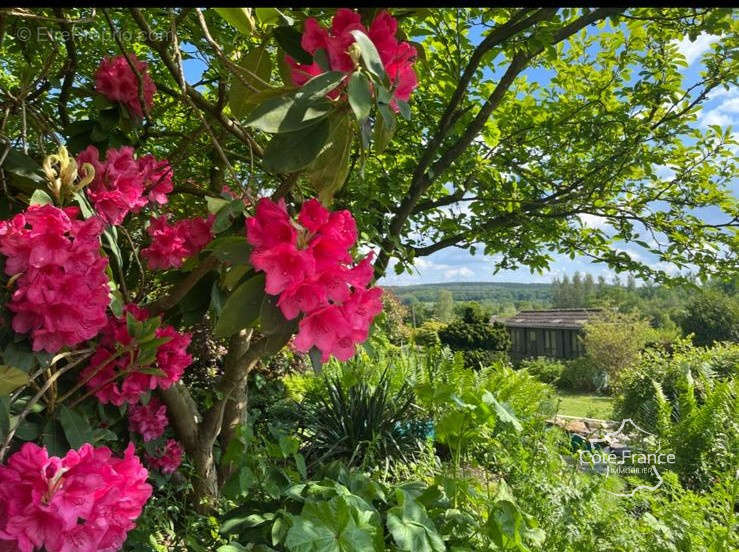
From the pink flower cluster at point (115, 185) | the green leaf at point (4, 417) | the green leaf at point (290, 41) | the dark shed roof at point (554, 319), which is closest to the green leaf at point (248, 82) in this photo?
the green leaf at point (290, 41)

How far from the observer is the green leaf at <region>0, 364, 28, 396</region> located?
77cm

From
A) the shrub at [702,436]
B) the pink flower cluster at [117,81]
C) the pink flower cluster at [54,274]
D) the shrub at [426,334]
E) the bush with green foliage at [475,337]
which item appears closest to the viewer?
the pink flower cluster at [54,274]

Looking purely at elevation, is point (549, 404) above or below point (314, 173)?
below

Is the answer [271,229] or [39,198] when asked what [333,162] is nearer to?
[271,229]

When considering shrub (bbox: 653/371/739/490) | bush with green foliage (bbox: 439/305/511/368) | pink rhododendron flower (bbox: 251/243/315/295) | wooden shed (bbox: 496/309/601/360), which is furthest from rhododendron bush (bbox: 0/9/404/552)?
wooden shed (bbox: 496/309/601/360)

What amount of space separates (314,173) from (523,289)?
264 feet

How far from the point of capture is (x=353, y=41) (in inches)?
23.5

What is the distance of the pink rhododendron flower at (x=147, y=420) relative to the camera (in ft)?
5.14

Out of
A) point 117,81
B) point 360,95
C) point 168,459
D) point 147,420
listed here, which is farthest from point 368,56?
point 168,459

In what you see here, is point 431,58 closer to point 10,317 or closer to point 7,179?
point 7,179

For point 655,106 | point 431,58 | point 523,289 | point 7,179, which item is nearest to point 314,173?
point 7,179

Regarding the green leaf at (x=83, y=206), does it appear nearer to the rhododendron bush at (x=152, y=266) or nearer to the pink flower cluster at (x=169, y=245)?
the rhododendron bush at (x=152, y=266)

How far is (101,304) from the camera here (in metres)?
0.82

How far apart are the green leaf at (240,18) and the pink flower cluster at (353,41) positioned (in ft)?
0.84
